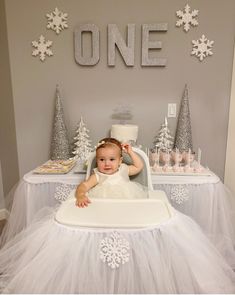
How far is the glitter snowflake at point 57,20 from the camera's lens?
205 cm

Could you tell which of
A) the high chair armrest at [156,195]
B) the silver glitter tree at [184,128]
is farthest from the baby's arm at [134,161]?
the silver glitter tree at [184,128]

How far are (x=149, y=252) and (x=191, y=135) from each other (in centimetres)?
126

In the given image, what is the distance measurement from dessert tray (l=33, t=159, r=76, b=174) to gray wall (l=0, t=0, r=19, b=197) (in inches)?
20.2

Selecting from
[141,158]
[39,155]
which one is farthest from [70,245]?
[39,155]

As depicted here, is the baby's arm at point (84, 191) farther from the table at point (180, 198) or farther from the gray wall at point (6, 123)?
the gray wall at point (6, 123)

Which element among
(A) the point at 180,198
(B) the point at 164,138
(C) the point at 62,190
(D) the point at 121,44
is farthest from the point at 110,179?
(D) the point at 121,44

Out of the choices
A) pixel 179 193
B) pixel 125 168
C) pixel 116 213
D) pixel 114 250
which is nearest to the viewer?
pixel 114 250

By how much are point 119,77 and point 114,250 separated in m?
1.49

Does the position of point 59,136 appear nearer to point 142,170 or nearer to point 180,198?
point 142,170

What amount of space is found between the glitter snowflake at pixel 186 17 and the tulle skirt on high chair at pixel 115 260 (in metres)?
1.59

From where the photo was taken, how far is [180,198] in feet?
5.67

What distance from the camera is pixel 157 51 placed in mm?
2086

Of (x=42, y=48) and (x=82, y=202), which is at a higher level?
(x=42, y=48)

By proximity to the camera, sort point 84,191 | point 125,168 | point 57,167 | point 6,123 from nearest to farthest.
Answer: point 84,191 < point 125,168 < point 57,167 < point 6,123
